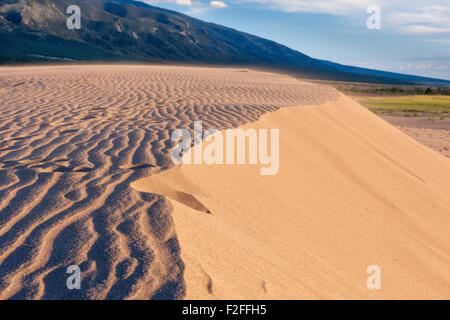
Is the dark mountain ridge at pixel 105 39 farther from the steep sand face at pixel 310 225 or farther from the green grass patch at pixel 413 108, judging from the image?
the steep sand face at pixel 310 225

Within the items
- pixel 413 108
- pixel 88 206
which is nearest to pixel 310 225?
pixel 88 206

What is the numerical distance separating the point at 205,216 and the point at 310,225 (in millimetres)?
1133

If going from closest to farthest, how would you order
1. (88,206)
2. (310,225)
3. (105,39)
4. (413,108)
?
1. (88,206)
2. (310,225)
3. (413,108)
4. (105,39)

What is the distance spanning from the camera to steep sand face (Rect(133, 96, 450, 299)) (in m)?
2.48

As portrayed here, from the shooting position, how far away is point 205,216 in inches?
122

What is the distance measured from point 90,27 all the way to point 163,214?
94447mm

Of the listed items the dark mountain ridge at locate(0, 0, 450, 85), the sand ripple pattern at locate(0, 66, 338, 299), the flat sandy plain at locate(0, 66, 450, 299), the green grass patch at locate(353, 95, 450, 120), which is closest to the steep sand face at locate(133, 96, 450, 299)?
the flat sandy plain at locate(0, 66, 450, 299)

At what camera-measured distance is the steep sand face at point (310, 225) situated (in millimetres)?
2480

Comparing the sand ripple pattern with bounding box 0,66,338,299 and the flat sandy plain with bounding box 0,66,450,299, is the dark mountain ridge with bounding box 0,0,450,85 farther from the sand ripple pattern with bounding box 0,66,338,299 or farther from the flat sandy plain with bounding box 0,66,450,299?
the flat sandy plain with bounding box 0,66,450,299

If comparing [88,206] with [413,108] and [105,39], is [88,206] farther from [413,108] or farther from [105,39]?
[105,39]

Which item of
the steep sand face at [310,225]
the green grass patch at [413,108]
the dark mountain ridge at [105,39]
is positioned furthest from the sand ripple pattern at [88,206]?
the dark mountain ridge at [105,39]

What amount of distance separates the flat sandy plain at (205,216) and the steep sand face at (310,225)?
1cm

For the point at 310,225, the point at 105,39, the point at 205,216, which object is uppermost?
the point at 105,39

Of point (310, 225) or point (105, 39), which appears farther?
point (105, 39)
